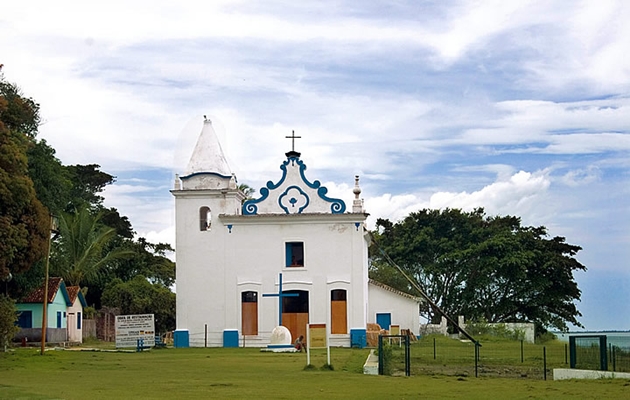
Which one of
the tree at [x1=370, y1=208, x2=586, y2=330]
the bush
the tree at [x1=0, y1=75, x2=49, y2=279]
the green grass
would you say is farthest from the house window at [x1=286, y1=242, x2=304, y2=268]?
the tree at [x1=370, y1=208, x2=586, y2=330]

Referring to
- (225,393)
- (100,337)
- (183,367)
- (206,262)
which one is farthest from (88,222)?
(225,393)

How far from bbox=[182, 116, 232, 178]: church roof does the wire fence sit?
39.1 feet

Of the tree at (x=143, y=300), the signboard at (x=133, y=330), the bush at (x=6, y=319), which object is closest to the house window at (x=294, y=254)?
the signboard at (x=133, y=330)

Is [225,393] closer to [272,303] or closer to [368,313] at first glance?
[272,303]

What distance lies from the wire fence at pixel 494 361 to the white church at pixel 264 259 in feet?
17.2

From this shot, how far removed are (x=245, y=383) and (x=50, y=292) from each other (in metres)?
25.7

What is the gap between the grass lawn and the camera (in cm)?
1795

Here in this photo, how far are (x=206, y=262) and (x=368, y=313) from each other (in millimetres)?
9709

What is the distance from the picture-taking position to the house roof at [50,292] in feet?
141

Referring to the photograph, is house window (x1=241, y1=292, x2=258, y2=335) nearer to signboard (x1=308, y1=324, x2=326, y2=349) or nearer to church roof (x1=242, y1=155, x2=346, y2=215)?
church roof (x1=242, y1=155, x2=346, y2=215)

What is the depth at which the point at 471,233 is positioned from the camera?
60.4 m

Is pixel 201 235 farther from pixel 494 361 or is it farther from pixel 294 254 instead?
pixel 494 361

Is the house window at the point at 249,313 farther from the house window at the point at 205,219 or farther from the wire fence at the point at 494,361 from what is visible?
the wire fence at the point at 494,361

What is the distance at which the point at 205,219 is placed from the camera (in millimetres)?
42844
